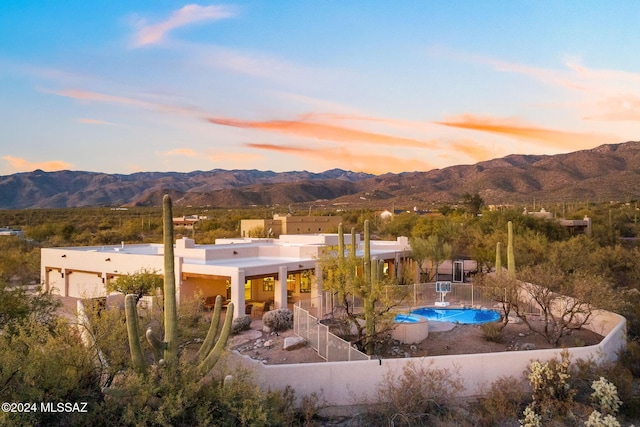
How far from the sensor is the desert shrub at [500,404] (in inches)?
459

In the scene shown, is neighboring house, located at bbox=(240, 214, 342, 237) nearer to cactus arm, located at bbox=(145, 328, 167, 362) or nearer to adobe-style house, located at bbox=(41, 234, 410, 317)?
adobe-style house, located at bbox=(41, 234, 410, 317)

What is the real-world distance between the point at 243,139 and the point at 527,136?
3407 cm

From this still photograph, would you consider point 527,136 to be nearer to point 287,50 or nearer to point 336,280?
point 287,50

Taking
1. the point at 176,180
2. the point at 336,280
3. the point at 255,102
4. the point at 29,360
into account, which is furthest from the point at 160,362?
the point at 176,180

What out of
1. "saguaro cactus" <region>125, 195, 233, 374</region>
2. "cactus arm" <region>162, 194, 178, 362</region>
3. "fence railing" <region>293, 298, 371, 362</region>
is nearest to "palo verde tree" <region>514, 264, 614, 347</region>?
"fence railing" <region>293, 298, 371, 362</region>

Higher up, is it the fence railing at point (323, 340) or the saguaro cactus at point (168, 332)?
the saguaro cactus at point (168, 332)

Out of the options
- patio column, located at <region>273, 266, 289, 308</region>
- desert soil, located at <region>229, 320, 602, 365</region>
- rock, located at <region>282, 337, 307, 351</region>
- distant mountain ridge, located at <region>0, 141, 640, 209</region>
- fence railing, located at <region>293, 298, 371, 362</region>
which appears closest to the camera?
fence railing, located at <region>293, 298, 371, 362</region>

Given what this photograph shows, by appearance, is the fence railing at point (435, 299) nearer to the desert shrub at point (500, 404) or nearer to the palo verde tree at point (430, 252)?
the palo verde tree at point (430, 252)

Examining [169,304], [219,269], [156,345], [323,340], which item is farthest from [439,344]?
[156,345]

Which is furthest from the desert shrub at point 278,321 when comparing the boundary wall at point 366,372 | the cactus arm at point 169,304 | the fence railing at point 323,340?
the cactus arm at point 169,304

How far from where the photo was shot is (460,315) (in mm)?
22234

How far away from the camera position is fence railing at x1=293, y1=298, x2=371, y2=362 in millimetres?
13469

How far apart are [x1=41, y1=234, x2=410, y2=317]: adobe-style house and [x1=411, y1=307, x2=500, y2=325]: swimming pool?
16.8 feet

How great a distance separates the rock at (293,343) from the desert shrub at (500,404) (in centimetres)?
584
